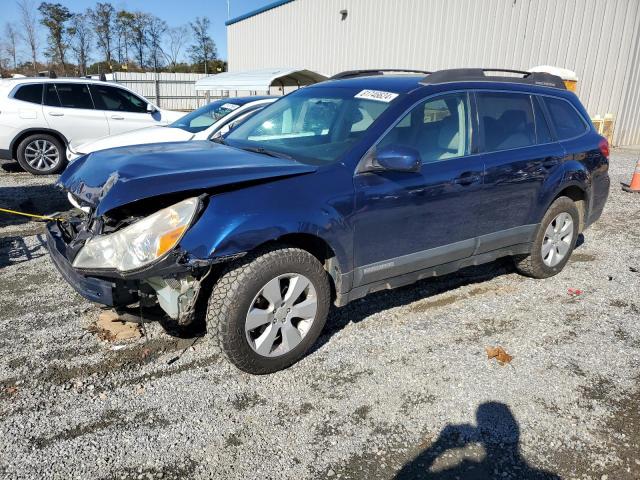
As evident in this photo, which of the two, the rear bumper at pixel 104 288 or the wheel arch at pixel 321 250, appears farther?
the wheel arch at pixel 321 250

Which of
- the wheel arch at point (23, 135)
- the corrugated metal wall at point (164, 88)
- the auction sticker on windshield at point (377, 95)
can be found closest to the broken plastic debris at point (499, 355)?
the auction sticker on windshield at point (377, 95)

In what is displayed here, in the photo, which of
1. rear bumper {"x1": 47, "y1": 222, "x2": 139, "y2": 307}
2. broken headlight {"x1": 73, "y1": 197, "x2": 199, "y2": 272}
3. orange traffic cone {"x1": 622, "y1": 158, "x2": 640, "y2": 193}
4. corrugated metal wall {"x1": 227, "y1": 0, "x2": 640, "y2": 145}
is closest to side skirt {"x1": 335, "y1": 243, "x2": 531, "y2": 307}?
broken headlight {"x1": 73, "y1": 197, "x2": 199, "y2": 272}

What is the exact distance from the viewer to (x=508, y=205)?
4328mm

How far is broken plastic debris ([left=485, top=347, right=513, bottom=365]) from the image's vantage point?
3609 millimetres

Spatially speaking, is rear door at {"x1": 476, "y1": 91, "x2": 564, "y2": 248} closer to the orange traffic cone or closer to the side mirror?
the side mirror

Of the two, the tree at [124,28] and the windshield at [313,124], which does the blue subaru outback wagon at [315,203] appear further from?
the tree at [124,28]

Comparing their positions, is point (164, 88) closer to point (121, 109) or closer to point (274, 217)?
point (121, 109)

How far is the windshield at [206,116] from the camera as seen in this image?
8.02 meters

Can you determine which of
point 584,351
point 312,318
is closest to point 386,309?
point 312,318

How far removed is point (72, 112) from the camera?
9734 mm

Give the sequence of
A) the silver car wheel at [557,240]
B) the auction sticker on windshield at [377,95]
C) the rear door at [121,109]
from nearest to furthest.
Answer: the auction sticker on windshield at [377,95] → the silver car wheel at [557,240] → the rear door at [121,109]

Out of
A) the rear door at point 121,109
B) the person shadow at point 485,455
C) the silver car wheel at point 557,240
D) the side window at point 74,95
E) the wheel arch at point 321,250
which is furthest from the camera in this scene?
the rear door at point 121,109

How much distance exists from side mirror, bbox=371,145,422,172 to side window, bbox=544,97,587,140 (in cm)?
214

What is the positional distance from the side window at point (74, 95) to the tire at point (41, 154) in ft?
2.45
